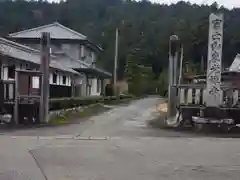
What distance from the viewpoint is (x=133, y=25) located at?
79.7 metres

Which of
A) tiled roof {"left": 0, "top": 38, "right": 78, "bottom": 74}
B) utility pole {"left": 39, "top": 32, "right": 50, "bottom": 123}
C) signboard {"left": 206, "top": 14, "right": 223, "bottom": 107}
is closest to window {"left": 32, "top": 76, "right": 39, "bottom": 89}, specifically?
utility pole {"left": 39, "top": 32, "right": 50, "bottom": 123}

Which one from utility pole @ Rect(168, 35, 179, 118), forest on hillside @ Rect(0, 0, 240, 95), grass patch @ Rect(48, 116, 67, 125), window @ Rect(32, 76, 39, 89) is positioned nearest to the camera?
grass patch @ Rect(48, 116, 67, 125)

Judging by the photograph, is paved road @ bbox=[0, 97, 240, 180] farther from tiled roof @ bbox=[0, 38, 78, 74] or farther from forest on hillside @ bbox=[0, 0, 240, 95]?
forest on hillside @ bbox=[0, 0, 240, 95]

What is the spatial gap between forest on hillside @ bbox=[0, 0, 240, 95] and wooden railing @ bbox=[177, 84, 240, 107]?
4599 cm

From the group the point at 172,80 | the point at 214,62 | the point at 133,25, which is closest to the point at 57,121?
the point at 172,80

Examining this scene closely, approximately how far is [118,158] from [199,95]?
9.20m

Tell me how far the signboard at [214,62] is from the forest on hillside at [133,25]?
47.2 m

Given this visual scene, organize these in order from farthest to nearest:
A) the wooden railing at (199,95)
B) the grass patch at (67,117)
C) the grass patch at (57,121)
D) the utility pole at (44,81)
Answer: the grass patch at (67,117) → the grass patch at (57,121) → the utility pole at (44,81) → the wooden railing at (199,95)

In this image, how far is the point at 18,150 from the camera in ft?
36.5

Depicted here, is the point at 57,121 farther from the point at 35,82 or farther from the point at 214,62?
the point at 214,62

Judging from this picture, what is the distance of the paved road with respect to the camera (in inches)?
316

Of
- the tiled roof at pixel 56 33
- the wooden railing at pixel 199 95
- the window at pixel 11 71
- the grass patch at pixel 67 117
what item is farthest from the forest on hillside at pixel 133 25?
the wooden railing at pixel 199 95

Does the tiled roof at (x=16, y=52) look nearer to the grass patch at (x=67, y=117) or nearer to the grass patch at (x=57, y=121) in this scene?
the grass patch at (x=67, y=117)

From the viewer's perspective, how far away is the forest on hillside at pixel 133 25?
226ft
